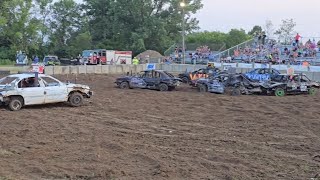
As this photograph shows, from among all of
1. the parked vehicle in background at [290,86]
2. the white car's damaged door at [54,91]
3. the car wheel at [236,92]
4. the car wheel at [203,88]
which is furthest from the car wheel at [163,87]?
the white car's damaged door at [54,91]

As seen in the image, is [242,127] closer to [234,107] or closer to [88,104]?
[234,107]

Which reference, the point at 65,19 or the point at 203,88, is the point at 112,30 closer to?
the point at 65,19

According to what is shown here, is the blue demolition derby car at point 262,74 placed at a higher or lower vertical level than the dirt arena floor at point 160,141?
higher

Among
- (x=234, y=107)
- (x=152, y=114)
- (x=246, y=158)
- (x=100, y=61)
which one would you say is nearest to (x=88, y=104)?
(x=152, y=114)

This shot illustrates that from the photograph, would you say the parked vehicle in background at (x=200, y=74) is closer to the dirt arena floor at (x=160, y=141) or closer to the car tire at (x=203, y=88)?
the car tire at (x=203, y=88)

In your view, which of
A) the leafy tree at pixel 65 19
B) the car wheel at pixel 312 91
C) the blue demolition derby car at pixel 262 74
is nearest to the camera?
the car wheel at pixel 312 91

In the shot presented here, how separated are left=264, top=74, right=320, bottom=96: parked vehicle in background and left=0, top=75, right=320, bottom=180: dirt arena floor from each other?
5.05 meters

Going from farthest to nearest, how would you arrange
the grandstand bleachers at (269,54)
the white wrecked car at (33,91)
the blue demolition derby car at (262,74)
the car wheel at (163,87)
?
the grandstand bleachers at (269,54) → the car wheel at (163,87) → the blue demolition derby car at (262,74) → the white wrecked car at (33,91)

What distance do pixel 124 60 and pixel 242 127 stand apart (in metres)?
46.8

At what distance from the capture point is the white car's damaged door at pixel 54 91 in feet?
58.9

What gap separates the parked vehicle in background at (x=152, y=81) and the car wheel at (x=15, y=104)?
10.9m

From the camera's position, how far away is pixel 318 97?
79.8 ft

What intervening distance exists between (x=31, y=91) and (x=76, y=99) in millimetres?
1980

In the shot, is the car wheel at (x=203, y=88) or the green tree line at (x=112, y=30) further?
the green tree line at (x=112, y=30)
